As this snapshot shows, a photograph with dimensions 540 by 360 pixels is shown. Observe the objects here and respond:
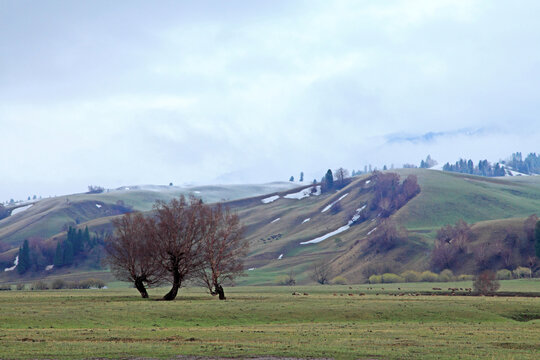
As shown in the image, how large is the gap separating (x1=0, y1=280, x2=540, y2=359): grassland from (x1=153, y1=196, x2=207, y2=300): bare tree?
1648cm

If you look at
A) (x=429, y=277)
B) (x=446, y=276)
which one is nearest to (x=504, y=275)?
(x=446, y=276)

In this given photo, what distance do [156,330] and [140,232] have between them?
124 ft

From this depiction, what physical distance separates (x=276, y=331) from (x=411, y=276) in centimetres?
12831

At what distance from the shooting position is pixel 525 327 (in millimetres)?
49031

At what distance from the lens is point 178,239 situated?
78.8 m

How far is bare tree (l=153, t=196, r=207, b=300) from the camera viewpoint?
78.3m

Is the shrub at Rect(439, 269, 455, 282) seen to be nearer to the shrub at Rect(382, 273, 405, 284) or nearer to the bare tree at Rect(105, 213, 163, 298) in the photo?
the shrub at Rect(382, 273, 405, 284)

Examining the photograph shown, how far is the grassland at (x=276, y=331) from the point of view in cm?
3356

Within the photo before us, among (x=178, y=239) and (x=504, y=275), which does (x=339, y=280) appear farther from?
Result: (x=178, y=239)

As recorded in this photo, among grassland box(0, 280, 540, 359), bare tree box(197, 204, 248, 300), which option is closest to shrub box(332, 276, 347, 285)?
bare tree box(197, 204, 248, 300)

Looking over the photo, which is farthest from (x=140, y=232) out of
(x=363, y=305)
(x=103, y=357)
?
(x=103, y=357)

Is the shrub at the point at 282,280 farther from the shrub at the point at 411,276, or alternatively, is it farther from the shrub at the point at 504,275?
the shrub at the point at 504,275

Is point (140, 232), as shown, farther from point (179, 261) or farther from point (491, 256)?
point (491, 256)

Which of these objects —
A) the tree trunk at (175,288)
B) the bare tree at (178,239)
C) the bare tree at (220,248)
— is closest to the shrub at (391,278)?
the bare tree at (220,248)
